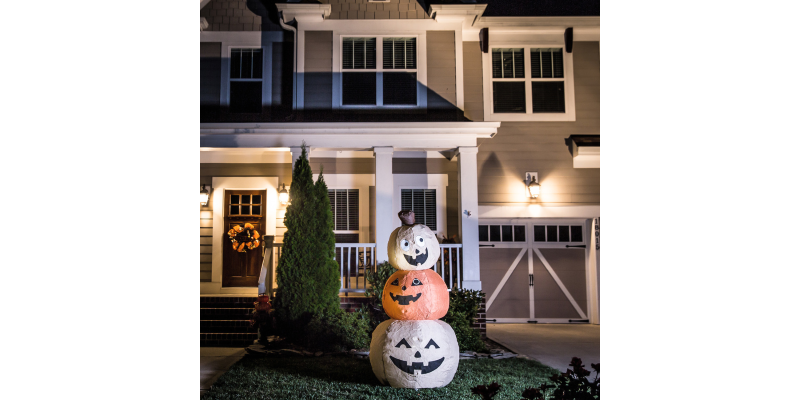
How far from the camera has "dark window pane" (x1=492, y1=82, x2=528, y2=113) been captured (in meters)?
9.41

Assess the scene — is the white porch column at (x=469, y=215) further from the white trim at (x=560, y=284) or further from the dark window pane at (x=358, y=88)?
the white trim at (x=560, y=284)

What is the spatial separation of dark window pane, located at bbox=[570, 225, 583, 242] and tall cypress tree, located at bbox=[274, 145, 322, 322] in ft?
17.7

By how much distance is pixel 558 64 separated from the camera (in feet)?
31.4

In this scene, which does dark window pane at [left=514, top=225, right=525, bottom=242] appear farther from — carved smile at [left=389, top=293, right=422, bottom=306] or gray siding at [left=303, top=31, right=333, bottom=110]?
carved smile at [left=389, top=293, right=422, bottom=306]

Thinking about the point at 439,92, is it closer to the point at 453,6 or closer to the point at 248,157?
the point at 453,6

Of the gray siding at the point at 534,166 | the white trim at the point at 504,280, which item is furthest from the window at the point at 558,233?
the gray siding at the point at 534,166

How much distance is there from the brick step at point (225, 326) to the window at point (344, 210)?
8.19ft

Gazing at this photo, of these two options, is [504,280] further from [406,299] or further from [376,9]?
[376,9]

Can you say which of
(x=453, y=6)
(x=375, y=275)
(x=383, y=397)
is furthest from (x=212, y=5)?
(x=383, y=397)

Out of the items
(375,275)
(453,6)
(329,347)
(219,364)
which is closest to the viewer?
(219,364)

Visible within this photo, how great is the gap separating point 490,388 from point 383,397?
2.02 metres

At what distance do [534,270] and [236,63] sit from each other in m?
7.08
